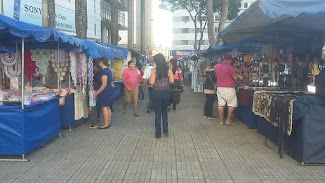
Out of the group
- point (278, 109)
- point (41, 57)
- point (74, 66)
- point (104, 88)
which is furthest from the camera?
point (74, 66)

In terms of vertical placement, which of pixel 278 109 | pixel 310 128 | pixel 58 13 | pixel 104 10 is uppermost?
pixel 104 10

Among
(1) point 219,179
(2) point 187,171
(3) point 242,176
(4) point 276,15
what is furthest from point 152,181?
(4) point 276,15

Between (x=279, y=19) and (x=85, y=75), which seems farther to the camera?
(x=85, y=75)

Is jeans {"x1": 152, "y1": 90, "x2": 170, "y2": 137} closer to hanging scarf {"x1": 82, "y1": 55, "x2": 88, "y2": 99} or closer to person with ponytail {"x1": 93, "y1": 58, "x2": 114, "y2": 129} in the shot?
person with ponytail {"x1": 93, "y1": 58, "x2": 114, "y2": 129}

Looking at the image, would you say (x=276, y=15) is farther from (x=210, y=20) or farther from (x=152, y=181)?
(x=210, y=20)

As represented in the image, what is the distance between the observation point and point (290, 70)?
8992mm

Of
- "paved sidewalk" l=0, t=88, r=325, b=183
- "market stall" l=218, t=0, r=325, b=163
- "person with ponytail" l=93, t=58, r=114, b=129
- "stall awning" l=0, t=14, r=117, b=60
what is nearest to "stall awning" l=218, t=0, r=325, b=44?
"market stall" l=218, t=0, r=325, b=163

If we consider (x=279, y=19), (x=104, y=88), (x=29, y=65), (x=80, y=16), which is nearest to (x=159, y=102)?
(x=104, y=88)

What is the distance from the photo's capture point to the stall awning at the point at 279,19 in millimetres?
4895

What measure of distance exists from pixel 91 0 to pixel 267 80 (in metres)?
15.9

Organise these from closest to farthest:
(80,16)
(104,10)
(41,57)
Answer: (41,57) → (80,16) → (104,10)

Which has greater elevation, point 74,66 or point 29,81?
point 74,66

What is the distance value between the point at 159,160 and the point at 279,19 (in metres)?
4.23

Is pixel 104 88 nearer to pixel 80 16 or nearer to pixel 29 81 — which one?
pixel 29 81
